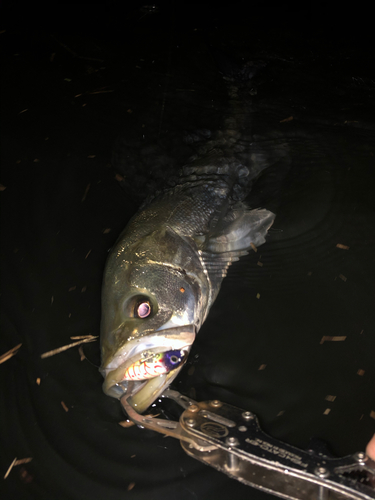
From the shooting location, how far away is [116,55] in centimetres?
231

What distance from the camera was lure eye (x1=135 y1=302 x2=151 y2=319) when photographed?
48.8 inches

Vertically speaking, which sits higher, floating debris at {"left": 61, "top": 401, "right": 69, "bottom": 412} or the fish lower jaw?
the fish lower jaw

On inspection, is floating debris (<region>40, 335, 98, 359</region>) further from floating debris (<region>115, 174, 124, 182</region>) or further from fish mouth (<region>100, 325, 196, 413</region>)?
floating debris (<region>115, 174, 124, 182</region>)

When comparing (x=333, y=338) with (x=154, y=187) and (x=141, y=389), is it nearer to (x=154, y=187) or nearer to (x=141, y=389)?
(x=141, y=389)

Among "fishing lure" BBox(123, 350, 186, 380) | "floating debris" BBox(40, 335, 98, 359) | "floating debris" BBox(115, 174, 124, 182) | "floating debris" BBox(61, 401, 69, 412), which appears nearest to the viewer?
"fishing lure" BBox(123, 350, 186, 380)

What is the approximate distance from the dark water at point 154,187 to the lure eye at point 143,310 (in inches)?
9.7

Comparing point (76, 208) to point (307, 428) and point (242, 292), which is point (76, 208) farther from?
point (307, 428)

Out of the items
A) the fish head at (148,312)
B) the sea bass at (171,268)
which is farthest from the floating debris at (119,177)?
the fish head at (148,312)

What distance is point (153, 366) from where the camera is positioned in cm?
115

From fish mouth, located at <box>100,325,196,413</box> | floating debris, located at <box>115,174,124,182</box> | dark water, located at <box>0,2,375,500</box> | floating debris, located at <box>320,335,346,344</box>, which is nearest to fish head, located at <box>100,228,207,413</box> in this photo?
fish mouth, located at <box>100,325,196,413</box>

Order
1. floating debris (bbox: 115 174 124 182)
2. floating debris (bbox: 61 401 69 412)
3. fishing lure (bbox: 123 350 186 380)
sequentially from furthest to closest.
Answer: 1. floating debris (bbox: 115 174 124 182)
2. floating debris (bbox: 61 401 69 412)
3. fishing lure (bbox: 123 350 186 380)

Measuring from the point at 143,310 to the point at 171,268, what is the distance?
20 centimetres

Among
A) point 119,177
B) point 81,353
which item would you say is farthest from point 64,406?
point 119,177

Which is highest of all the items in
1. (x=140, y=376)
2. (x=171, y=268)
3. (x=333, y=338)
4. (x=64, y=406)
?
(x=171, y=268)
